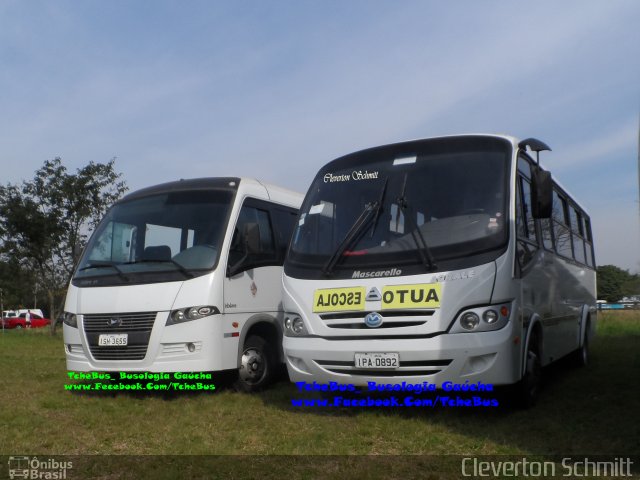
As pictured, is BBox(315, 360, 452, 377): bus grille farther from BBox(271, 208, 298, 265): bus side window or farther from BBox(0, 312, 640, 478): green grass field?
BBox(271, 208, 298, 265): bus side window

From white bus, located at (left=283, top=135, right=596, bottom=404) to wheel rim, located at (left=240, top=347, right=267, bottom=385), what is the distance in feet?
5.31

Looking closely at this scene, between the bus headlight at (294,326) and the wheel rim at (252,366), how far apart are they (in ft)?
5.17

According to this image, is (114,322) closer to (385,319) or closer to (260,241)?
(260,241)

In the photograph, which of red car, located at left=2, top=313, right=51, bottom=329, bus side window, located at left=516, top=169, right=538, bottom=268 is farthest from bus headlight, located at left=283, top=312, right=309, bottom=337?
red car, located at left=2, top=313, right=51, bottom=329

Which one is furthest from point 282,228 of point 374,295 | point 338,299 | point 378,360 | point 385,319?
point 378,360

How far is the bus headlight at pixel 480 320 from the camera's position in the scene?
6125mm

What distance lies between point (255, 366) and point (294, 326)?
1880 mm

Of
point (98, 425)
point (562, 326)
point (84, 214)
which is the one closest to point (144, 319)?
point (98, 425)

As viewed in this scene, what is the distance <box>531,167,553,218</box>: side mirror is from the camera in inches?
264

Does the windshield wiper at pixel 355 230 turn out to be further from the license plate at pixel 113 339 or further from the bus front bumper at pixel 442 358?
the license plate at pixel 113 339

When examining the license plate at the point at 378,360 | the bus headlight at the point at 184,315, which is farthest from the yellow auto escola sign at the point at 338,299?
the bus headlight at the point at 184,315

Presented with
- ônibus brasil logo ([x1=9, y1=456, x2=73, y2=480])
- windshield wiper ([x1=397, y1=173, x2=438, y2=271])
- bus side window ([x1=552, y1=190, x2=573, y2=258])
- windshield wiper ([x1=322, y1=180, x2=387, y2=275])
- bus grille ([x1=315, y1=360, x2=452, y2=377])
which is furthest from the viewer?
bus side window ([x1=552, y1=190, x2=573, y2=258])

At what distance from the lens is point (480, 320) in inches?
241

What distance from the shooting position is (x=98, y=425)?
22.2 ft
